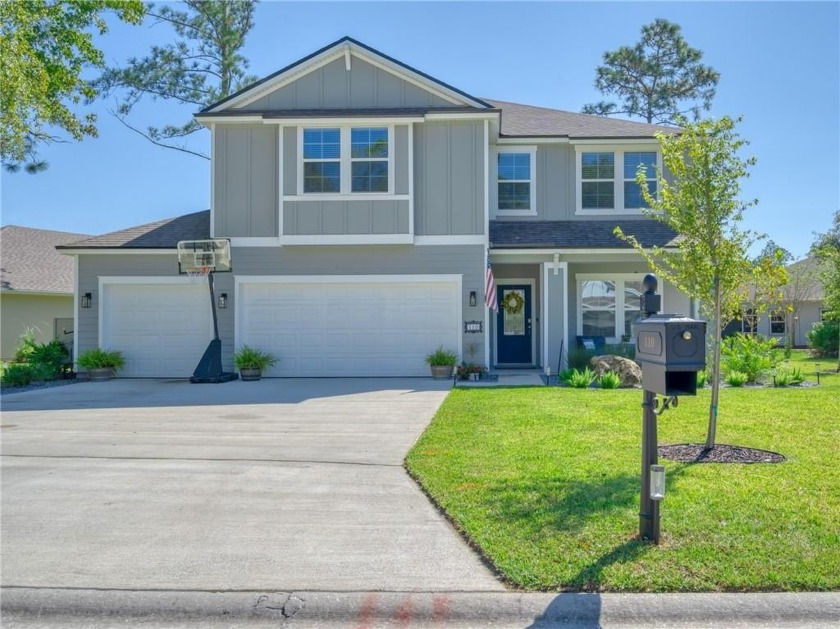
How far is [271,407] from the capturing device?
11.2 meters

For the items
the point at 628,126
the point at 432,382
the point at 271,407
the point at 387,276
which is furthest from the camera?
the point at 628,126

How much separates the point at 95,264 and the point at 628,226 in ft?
43.2

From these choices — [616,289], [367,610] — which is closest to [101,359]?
[616,289]

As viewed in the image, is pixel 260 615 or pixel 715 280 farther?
pixel 715 280

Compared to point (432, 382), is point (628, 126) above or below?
above

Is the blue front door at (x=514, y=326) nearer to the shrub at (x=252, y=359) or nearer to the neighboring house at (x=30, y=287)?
the shrub at (x=252, y=359)

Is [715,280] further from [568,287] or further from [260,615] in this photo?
[568,287]

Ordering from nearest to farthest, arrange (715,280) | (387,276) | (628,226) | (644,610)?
(644,610)
(715,280)
(387,276)
(628,226)

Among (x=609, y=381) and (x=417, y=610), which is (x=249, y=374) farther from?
Result: (x=417, y=610)

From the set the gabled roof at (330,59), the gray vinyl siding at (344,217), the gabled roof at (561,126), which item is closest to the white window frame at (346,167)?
the gray vinyl siding at (344,217)

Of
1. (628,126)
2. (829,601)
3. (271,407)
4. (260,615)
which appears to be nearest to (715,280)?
(829,601)

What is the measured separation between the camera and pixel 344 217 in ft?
49.8

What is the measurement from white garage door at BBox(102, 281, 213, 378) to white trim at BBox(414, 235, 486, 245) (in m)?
5.27

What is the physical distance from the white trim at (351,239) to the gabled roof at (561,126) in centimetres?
434
